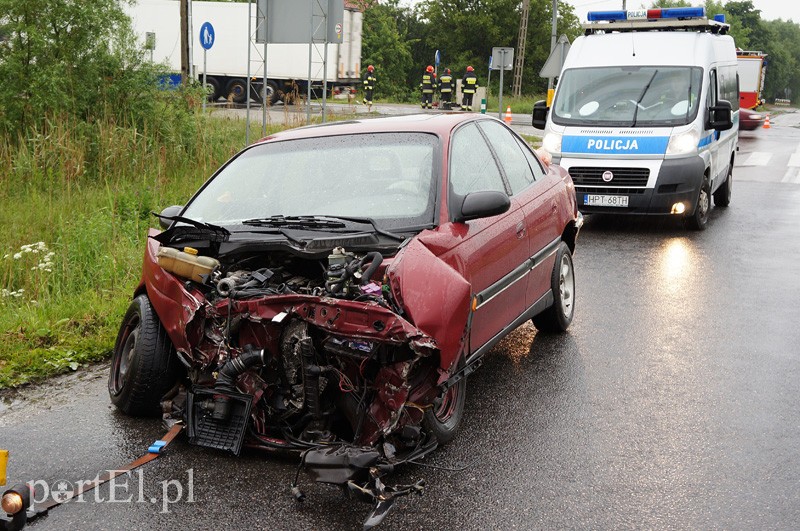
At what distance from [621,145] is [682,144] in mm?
763

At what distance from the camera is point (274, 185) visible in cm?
573

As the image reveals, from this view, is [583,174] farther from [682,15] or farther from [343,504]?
[343,504]

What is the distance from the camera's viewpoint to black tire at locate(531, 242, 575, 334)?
6984 millimetres

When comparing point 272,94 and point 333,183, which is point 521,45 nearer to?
point 272,94

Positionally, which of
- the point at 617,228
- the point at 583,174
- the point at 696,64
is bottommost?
the point at 617,228

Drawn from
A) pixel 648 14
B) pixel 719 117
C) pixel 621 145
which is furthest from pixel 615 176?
pixel 648 14

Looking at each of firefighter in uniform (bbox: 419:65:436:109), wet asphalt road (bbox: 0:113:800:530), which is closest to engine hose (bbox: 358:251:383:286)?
wet asphalt road (bbox: 0:113:800:530)

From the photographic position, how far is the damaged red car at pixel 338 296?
173 inches

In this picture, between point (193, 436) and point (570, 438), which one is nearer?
point (193, 436)

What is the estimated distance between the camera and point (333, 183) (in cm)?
561

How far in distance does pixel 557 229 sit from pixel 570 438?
2.22 meters

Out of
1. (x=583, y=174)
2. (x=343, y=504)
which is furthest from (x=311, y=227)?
(x=583, y=174)

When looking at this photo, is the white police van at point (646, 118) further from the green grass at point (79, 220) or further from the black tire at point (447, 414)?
the black tire at point (447, 414)

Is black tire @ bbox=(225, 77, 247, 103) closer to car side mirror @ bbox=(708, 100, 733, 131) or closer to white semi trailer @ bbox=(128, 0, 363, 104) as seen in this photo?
white semi trailer @ bbox=(128, 0, 363, 104)
